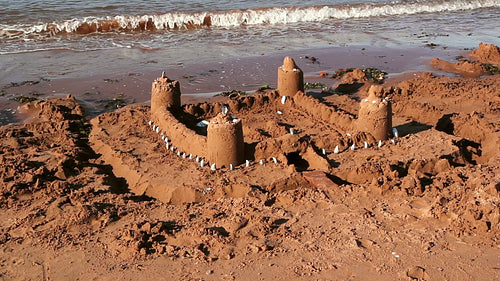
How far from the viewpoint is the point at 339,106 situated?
11.2 metres

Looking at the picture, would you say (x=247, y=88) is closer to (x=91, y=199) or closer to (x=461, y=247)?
(x=91, y=199)

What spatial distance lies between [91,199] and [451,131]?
626cm

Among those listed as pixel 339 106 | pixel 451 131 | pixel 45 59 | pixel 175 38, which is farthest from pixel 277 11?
pixel 451 131

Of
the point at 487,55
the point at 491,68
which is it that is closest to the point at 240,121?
the point at 491,68

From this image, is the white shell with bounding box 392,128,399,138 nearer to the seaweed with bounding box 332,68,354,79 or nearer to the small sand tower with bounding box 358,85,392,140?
the small sand tower with bounding box 358,85,392,140

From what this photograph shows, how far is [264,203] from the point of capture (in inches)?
273

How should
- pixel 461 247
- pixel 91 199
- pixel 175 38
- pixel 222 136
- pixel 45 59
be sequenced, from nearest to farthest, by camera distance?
pixel 461 247 < pixel 91 199 < pixel 222 136 < pixel 45 59 < pixel 175 38

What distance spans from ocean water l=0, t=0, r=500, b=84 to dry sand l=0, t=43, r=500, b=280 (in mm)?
5651

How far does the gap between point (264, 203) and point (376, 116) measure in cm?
301

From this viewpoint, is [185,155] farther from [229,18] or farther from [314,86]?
[229,18]

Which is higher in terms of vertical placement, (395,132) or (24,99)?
(24,99)

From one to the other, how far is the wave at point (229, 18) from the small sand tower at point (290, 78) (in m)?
10.4

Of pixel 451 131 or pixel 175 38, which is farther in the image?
pixel 175 38

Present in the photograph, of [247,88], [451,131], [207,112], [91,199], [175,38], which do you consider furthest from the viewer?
[175,38]
